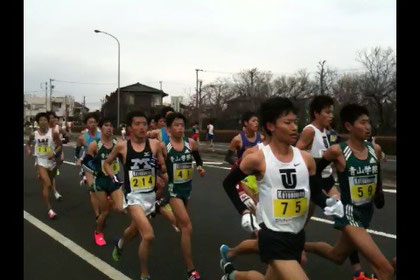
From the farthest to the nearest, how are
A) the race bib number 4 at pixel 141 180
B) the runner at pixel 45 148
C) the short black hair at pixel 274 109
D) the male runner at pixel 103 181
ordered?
the runner at pixel 45 148 → the male runner at pixel 103 181 → the race bib number 4 at pixel 141 180 → the short black hair at pixel 274 109

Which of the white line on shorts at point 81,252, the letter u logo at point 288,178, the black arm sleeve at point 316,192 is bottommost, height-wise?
the white line on shorts at point 81,252

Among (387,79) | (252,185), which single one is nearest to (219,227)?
(252,185)

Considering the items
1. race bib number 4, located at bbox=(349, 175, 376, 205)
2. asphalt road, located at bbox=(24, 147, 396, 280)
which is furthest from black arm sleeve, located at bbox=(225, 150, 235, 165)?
race bib number 4, located at bbox=(349, 175, 376, 205)

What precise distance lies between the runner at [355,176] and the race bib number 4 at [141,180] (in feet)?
7.10

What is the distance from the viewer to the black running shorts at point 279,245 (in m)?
3.62

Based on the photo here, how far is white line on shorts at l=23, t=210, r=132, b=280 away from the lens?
5508 mm

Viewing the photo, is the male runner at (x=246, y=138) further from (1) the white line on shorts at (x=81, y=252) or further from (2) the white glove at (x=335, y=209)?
(2) the white glove at (x=335, y=209)

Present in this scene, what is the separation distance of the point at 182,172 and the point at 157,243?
146 centimetres

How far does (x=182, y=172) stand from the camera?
245 inches

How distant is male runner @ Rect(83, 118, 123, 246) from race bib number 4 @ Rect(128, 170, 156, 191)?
61.7 inches

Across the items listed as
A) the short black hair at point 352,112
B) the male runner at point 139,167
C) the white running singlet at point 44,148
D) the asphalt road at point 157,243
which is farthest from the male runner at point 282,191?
the white running singlet at point 44,148
